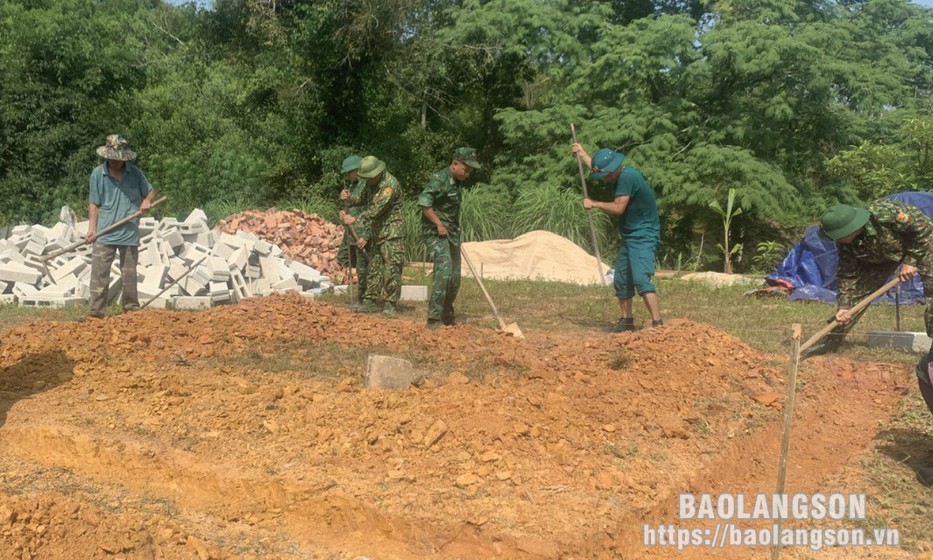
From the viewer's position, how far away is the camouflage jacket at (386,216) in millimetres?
8719

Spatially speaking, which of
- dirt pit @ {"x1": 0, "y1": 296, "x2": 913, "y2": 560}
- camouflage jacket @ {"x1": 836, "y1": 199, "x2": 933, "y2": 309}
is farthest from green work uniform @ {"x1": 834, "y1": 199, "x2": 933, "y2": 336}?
dirt pit @ {"x1": 0, "y1": 296, "x2": 913, "y2": 560}

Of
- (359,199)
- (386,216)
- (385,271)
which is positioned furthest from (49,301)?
(386,216)

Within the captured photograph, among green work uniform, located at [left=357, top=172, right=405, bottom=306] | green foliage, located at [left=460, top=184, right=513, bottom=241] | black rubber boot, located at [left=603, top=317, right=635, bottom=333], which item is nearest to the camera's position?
black rubber boot, located at [left=603, top=317, right=635, bottom=333]

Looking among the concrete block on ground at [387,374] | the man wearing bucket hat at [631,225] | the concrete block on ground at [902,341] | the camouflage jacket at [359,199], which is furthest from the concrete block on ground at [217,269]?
the concrete block on ground at [902,341]

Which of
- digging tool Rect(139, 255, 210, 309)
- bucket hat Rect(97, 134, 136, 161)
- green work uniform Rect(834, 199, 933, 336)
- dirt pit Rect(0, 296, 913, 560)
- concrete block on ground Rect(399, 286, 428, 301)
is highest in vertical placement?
bucket hat Rect(97, 134, 136, 161)

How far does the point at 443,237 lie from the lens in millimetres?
7906

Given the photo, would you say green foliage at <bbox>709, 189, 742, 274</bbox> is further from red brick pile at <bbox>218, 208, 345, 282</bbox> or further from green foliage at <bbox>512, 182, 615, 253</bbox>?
red brick pile at <bbox>218, 208, 345, 282</bbox>

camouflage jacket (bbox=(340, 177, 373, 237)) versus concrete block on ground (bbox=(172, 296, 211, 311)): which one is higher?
camouflage jacket (bbox=(340, 177, 373, 237))

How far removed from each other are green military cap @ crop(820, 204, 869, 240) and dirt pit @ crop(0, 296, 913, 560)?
1115mm

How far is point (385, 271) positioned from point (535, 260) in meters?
4.99

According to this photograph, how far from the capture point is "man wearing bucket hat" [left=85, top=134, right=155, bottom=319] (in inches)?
314

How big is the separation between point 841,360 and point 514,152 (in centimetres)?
1293

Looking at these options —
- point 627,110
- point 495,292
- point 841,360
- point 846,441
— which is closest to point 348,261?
point 495,292

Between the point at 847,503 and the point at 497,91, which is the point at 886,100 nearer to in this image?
the point at 497,91
